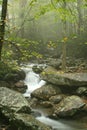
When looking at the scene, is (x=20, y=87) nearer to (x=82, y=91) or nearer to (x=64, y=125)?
(x=82, y=91)

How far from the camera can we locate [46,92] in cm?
1608

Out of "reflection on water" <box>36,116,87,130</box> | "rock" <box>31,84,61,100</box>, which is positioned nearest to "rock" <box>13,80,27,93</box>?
"rock" <box>31,84,61,100</box>

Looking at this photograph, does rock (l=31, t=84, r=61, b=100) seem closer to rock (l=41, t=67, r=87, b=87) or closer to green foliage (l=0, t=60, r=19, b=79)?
rock (l=41, t=67, r=87, b=87)

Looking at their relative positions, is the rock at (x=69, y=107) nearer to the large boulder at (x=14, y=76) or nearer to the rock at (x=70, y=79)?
the rock at (x=70, y=79)

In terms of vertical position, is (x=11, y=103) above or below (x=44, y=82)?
below

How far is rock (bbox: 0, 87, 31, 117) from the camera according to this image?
10.7 m

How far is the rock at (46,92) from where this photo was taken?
15.8 m

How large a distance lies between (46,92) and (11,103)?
518 centimetres

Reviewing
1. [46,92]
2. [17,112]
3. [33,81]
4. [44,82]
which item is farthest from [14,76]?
[17,112]

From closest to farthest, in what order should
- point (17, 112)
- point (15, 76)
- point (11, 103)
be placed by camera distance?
point (17, 112) → point (11, 103) → point (15, 76)

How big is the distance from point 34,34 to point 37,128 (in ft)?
72.6

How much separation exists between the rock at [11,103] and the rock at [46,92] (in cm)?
418

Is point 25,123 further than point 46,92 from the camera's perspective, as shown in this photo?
No

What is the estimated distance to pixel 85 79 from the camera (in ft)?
52.4
